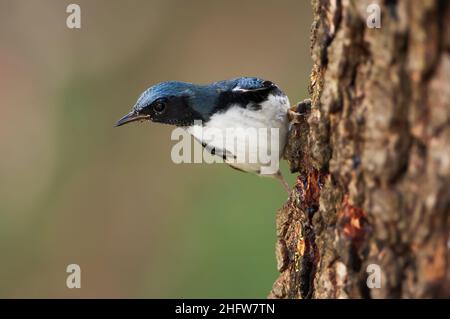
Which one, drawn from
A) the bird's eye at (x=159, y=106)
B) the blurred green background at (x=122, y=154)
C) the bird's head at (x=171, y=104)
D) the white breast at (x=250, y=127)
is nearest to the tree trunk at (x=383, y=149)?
the white breast at (x=250, y=127)

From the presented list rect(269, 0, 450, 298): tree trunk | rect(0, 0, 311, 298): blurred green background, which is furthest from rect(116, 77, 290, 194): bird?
rect(0, 0, 311, 298): blurred green background

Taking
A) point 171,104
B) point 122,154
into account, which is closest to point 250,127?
point 171,104

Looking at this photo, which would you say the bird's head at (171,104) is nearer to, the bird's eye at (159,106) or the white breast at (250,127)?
the bird's eye at (159,106)

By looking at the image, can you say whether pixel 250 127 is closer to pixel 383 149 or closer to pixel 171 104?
pixel 171 104

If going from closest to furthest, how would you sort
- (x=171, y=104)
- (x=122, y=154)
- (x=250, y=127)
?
(x=250, y=127), (x=171, y=104), (x=122, y=154)

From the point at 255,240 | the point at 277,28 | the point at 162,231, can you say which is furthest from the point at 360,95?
the point at 277,28

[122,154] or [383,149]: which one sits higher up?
[383,149]
